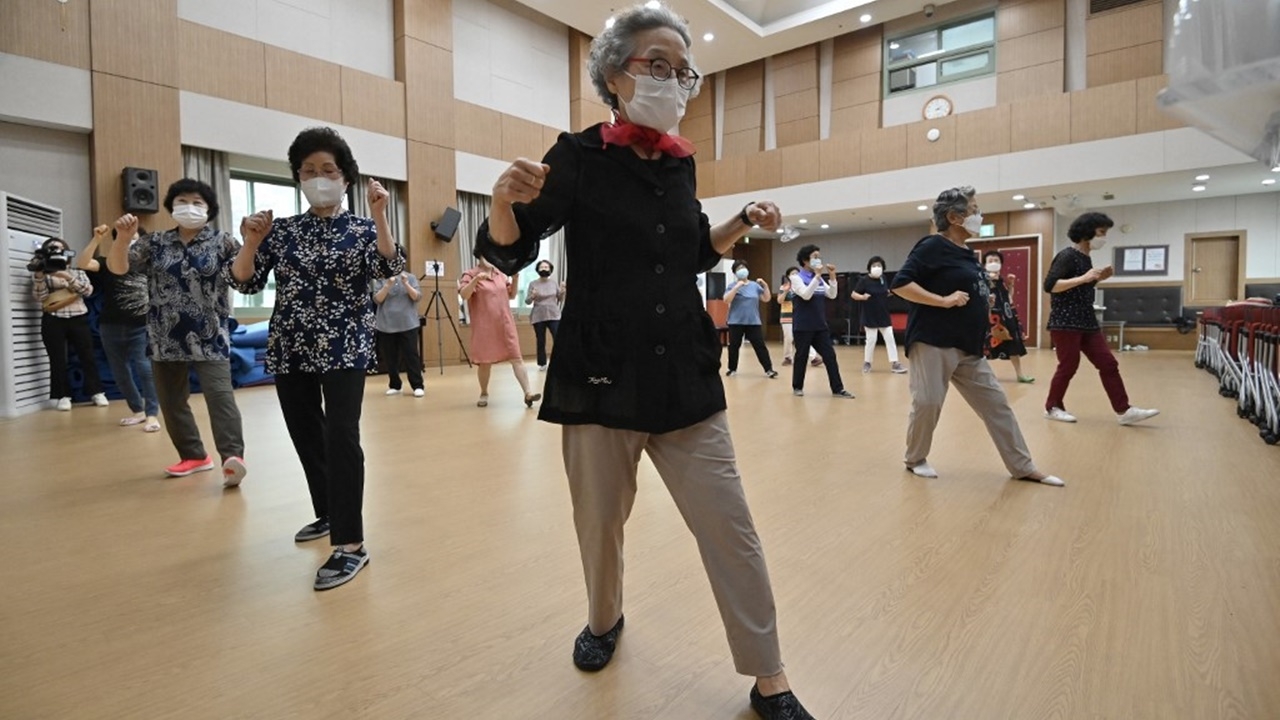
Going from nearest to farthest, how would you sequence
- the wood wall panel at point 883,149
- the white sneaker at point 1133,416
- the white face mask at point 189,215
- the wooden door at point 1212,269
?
1. the white face mask at point 189,215
2. the white sneaker at point 1133,416
3. the wooden door at point 1212,269
4. the wood wall panel at point 883,149

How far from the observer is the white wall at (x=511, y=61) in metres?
11.2

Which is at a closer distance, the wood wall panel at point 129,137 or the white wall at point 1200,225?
the wood wall panel at point 129,137

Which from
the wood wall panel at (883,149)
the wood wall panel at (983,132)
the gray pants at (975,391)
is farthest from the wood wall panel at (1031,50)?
the gray pants at (975,391)

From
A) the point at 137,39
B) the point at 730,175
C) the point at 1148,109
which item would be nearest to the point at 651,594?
the point at 137,39

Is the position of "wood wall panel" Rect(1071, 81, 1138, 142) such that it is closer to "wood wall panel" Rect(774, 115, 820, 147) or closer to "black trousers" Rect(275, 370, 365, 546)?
"wood wall panel" Rect(774, 115, 820, 147)

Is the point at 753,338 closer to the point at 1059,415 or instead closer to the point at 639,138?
the point at 1059,415

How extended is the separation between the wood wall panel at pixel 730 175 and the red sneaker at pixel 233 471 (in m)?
13.2

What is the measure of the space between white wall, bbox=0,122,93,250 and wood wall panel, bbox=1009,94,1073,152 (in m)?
13.5

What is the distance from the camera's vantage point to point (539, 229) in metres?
1.37

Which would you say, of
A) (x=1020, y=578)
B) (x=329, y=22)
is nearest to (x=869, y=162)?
(x=329, y=22)

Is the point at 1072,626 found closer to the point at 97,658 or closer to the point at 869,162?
the point at 97,658

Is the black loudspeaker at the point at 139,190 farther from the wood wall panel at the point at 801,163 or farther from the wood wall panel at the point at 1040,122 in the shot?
the wood wall panel at the point at 1040,122

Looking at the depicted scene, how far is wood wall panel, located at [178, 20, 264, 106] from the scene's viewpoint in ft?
25.9

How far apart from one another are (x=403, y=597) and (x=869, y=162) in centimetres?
1303
